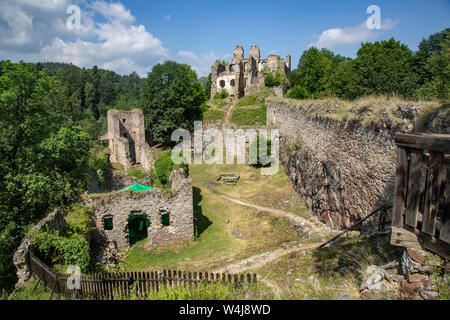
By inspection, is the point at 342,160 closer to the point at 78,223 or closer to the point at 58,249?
the point at 58,249

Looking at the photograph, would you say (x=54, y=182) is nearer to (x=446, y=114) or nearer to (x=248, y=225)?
(x=248, y=225)

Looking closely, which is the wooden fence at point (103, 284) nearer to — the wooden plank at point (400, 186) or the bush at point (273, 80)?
the wooden plank at point (400, 186)

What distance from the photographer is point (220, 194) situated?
20594 millimetres

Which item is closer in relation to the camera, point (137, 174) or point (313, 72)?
point (137, 174)

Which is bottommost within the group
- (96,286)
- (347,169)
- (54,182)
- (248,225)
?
(248,225)

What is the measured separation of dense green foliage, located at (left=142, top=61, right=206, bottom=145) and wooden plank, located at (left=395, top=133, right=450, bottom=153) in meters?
29.2

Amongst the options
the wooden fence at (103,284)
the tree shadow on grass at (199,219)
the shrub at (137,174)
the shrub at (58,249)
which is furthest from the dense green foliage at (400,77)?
the shrub at (137,174)

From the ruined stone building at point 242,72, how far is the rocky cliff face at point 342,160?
22.2 meters

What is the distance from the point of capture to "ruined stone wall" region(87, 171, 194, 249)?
42.8ft

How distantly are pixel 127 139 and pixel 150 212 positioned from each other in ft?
55.6

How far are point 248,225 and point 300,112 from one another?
930cm

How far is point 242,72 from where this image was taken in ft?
141

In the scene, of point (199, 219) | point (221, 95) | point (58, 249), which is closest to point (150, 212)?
point (199, 219)
